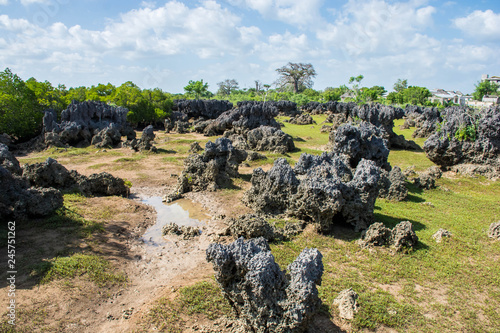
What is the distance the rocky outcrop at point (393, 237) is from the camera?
814 centimetres

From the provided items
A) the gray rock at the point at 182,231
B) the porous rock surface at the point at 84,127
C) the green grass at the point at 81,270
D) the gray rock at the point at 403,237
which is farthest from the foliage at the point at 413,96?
the green grass at the point at 81,270

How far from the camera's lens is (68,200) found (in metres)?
11.6

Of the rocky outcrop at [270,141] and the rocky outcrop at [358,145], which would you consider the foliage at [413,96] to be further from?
the rocky outcrop at [358,145]

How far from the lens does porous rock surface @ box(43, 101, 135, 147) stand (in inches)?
919

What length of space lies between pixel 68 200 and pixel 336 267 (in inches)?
379

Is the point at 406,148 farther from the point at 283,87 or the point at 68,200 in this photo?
the point at 283,87

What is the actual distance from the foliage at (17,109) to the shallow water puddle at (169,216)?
17012 millimetres

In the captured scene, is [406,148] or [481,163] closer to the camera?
[481,163]

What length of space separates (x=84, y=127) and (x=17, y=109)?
14.9 feet

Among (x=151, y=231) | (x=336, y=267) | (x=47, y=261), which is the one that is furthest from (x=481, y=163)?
(x=47, y=261)

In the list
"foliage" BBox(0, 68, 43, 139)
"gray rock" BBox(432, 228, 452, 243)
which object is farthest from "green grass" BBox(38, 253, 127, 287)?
"foliage" BBox(0, 68, 43, 139)

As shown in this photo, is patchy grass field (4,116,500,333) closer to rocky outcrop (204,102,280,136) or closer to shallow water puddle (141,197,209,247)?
shallow water puddle (141,197,209,247)

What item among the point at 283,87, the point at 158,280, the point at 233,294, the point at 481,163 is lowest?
the point at 158,280

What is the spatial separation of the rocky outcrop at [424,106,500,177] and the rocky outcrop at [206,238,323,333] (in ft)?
44.9
